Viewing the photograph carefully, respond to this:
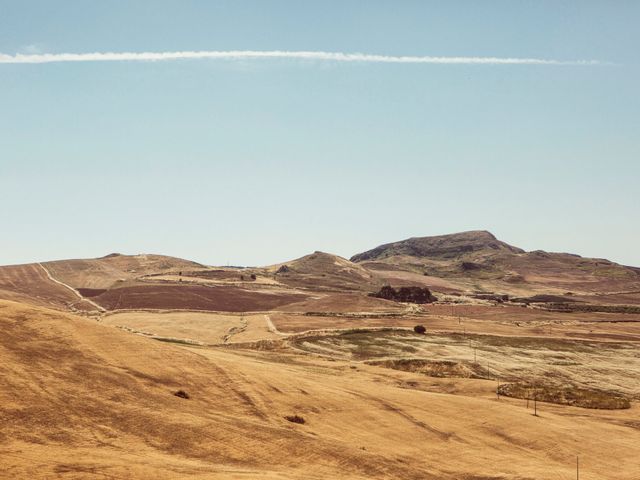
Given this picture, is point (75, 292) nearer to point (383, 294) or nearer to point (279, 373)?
point (383, 294)

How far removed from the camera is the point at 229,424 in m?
30.5

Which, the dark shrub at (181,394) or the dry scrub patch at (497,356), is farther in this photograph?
the dry scrub patch at (497,356)

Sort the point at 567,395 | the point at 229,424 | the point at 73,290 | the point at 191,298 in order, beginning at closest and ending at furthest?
the point at 229,424
the point at 567,395
the point at 191,298
the point at 73,290

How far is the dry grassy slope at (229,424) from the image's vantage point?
25031 mm

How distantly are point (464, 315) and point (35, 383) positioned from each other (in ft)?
369

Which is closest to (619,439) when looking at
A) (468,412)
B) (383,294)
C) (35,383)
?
(468,412)

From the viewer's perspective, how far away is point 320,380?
46.5m

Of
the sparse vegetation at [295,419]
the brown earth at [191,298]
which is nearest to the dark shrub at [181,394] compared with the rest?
the sparse vegetation at [295,419]

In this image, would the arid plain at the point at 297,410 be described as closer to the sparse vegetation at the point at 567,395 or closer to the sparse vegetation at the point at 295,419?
the sparse vegetation at the point at 295,419

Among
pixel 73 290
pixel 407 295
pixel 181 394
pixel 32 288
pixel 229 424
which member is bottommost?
pixel 229 424

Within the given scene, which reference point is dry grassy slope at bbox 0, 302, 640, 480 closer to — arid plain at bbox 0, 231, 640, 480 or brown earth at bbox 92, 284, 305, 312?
arid plain at bbox 0, 231, 640, 480

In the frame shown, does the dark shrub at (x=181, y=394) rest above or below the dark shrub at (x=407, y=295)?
below

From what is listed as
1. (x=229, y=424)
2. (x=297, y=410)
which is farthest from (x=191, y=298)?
(x=229, y=424)

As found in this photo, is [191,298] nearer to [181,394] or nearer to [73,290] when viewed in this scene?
[73,290]
